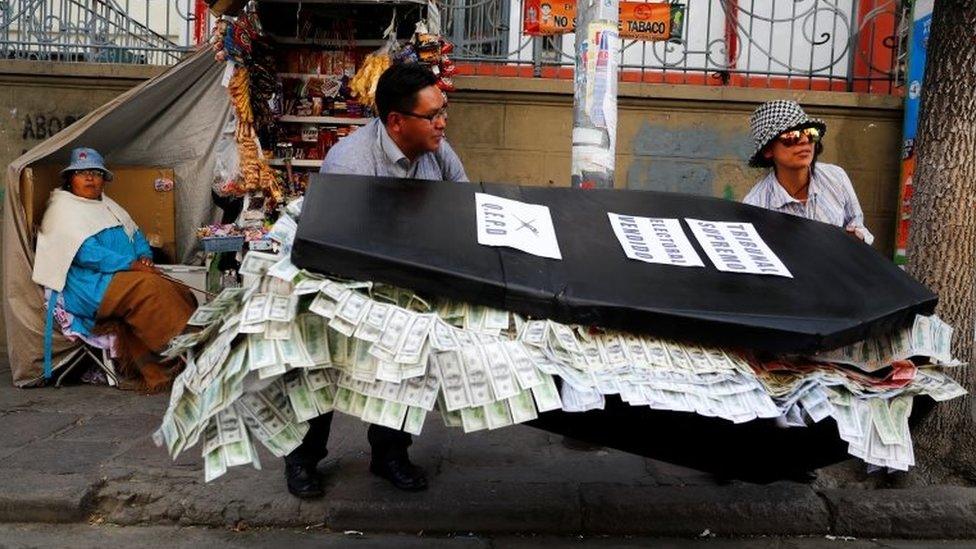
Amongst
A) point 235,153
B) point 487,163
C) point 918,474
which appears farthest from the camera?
point 487,163

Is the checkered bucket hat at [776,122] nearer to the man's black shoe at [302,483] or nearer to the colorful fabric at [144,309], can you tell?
the man's black shoe at [302,483]

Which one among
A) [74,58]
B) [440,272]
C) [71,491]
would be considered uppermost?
[74,58]

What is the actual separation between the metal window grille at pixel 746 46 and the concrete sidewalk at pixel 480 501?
3.36 metres

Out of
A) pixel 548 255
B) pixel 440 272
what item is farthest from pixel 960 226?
pixel 440 272

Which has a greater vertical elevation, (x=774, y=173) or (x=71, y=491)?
(x=774, y=173)

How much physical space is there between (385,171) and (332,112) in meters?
3.02

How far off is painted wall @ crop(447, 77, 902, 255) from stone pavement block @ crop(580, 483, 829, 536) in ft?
10.2

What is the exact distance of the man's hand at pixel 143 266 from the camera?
6240 mm

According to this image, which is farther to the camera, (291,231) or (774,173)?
(774,173)

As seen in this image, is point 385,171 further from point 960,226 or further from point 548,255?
point 960,226

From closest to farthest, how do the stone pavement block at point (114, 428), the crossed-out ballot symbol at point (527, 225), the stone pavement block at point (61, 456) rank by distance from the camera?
the crossed-out ballot symbol at point (527, 225) < the stone pavement block at point (61, 456) < the stone pavement block at point (114, 428)

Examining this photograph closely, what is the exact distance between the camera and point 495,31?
23.3 feet

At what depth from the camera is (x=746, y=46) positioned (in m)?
7.00

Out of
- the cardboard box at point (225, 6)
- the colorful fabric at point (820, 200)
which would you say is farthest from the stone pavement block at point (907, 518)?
the cardboard box at point (225, 6)
